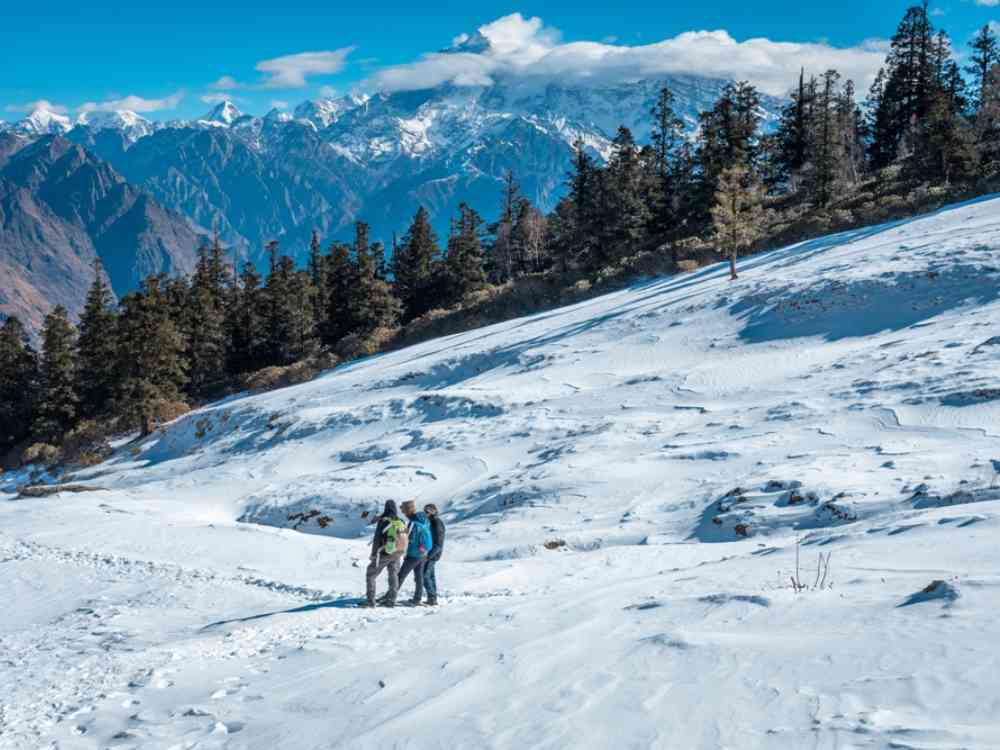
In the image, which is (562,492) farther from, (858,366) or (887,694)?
(887,694)

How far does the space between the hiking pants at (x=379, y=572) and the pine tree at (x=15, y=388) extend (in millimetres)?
49478

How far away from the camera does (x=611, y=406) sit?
21.3m

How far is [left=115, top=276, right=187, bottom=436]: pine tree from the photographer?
40.0m

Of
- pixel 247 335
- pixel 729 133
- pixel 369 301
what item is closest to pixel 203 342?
pixel 247 335

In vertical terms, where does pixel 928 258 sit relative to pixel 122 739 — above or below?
above

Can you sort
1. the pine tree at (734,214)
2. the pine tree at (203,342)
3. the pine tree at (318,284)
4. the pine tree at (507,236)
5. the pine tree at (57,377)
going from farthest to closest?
1. the pine tree at (507,236)
2. the pine tree at (318,284)
3. the pine tree at (203,342)
4. the pine tree at (57,377)
5. the pine tree at (734,214)

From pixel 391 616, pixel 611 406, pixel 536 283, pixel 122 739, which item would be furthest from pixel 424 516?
pixel 536 283

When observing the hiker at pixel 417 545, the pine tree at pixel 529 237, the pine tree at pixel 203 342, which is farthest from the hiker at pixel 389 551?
the pine tree at pixel 529 237

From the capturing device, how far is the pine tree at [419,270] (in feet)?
201

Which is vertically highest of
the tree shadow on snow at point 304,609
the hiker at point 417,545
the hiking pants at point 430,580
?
the hiker at point 417,545

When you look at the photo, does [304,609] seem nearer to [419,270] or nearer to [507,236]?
[419,270]

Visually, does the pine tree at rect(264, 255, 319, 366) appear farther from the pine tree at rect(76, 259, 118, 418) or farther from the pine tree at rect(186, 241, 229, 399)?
the pine tree at rect(76, 259, 118, 418)

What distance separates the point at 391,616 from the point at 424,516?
156 cm

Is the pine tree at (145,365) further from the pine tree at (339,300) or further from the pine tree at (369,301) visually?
the pine tree at (339,300)
